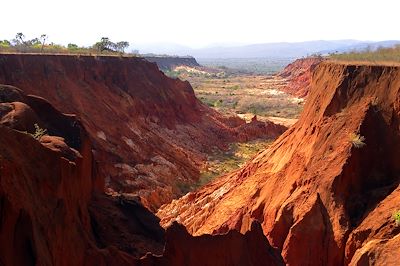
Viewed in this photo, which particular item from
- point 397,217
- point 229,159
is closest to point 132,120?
point 229,159

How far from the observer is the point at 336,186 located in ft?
65.8

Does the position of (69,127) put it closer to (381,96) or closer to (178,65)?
(381,96)

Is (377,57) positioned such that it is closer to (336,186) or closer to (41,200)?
(336,186)

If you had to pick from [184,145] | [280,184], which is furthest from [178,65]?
[280,184]

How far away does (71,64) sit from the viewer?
46.0m

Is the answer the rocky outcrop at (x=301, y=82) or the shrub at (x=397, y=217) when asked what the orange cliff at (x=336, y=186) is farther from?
the rocky outcrop at (x=301, y=82)

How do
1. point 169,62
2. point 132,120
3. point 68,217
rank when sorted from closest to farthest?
point 68,217
point 132,120
point 169,62

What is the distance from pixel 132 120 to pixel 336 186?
2968cm

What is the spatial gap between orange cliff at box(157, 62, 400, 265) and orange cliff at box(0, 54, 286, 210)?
10.7 meters

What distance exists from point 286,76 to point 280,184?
393 feet

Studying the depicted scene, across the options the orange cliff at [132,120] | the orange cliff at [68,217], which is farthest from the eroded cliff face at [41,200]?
the orange cliff at [132,120]

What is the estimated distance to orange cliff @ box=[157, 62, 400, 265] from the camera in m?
18.5

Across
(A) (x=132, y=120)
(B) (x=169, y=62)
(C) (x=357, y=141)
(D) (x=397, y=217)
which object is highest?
(C) (x=357, y=141)

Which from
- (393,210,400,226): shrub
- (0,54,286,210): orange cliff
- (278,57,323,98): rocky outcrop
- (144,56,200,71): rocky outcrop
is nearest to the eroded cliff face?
(393,210,400,226): shrub
